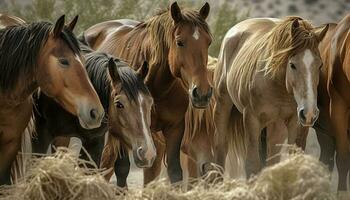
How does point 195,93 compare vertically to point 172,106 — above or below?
above

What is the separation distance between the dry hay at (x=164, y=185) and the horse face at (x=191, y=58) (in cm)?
159

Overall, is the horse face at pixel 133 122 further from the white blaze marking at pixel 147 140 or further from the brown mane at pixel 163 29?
the brown mane at pixel 163 29

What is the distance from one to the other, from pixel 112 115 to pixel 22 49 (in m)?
0.88

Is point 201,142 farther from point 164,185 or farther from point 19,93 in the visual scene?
point 164,185

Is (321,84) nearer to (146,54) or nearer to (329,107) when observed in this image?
(329,107)

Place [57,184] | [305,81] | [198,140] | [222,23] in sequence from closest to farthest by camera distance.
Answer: [57,184] → [305,81] → [198,140] → [222,23]

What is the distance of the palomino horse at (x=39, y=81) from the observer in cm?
718

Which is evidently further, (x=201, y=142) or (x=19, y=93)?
(x=201, y=142)

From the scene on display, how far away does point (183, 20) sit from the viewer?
338 inches

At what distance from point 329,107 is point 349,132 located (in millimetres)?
288

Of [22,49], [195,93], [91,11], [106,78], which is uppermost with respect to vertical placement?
[22,49]

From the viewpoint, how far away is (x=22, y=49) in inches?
285

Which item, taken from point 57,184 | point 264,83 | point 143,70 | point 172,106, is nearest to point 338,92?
point 264,83

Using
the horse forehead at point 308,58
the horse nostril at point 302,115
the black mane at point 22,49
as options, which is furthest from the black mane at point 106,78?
the horse forehead at point 308,58
